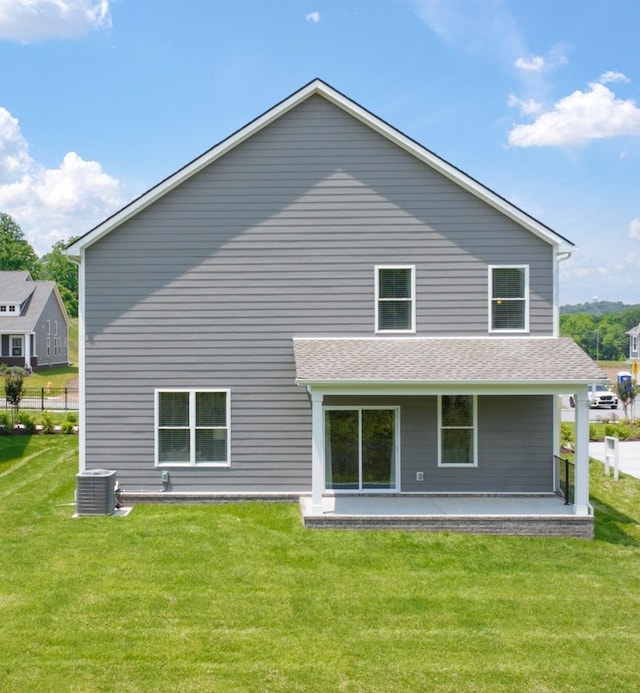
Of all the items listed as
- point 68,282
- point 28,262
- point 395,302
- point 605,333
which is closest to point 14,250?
point 28,262

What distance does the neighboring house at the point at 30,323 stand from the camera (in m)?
43.0

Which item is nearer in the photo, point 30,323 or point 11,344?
point 30,323

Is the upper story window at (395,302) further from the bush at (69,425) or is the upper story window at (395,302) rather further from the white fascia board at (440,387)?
the bush at (69,425)

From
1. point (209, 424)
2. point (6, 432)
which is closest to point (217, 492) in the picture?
point (209, 424)

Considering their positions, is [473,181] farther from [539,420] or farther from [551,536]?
[551,536]

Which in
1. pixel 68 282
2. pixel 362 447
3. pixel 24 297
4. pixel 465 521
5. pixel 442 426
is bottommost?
pixel 465 521

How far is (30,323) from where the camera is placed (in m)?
43.0

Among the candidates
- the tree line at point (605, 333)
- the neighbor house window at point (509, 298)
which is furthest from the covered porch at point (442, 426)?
the tree line at point (605, 333)

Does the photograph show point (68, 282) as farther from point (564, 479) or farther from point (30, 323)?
point (564, 479)

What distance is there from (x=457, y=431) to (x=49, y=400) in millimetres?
23052

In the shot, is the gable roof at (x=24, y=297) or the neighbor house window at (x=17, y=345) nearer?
the gable roof at (x=24, y=297)

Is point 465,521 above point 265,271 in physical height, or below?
below

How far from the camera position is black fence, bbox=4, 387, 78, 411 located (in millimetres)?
25656

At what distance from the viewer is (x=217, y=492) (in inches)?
483
